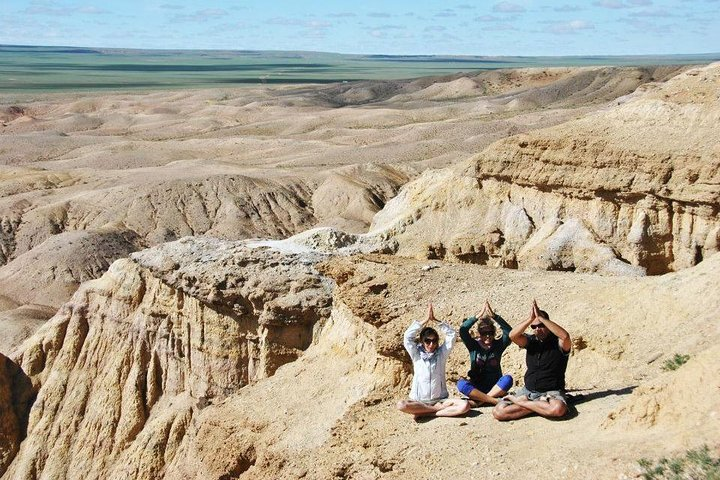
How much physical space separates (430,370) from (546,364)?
140 cm

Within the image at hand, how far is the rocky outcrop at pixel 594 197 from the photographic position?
706 inches

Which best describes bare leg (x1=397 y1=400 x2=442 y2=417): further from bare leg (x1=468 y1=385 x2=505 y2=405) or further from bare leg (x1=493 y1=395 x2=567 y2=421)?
bare leg (x1=493 y1=395 x2=567 y2=421)

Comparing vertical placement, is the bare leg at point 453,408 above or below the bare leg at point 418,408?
above

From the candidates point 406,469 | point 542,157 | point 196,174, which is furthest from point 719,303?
point 196,174

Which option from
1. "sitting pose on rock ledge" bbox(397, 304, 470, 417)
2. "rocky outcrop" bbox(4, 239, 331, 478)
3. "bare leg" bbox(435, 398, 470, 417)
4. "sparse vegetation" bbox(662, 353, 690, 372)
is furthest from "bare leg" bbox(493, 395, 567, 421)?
"rocky outcrop" bbox(4, 239, 331, 478)

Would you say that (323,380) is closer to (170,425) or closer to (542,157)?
(170,425)

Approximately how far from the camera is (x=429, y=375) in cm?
1024

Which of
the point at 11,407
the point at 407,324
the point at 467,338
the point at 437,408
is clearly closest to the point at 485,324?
the point at 467,338

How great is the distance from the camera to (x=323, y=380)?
14.0 meters

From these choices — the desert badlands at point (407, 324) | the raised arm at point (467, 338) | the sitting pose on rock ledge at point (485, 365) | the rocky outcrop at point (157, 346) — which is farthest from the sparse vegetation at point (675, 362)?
the rocky outcrop at point (157, 346)

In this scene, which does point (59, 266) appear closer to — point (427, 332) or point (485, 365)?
point (427, 332)

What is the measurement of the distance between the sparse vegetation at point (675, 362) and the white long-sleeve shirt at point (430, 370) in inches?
88.8

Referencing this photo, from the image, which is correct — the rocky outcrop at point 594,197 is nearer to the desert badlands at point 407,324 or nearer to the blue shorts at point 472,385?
the desert badlands at point 407,324

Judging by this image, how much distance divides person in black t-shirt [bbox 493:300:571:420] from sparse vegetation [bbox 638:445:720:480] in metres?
1.91
